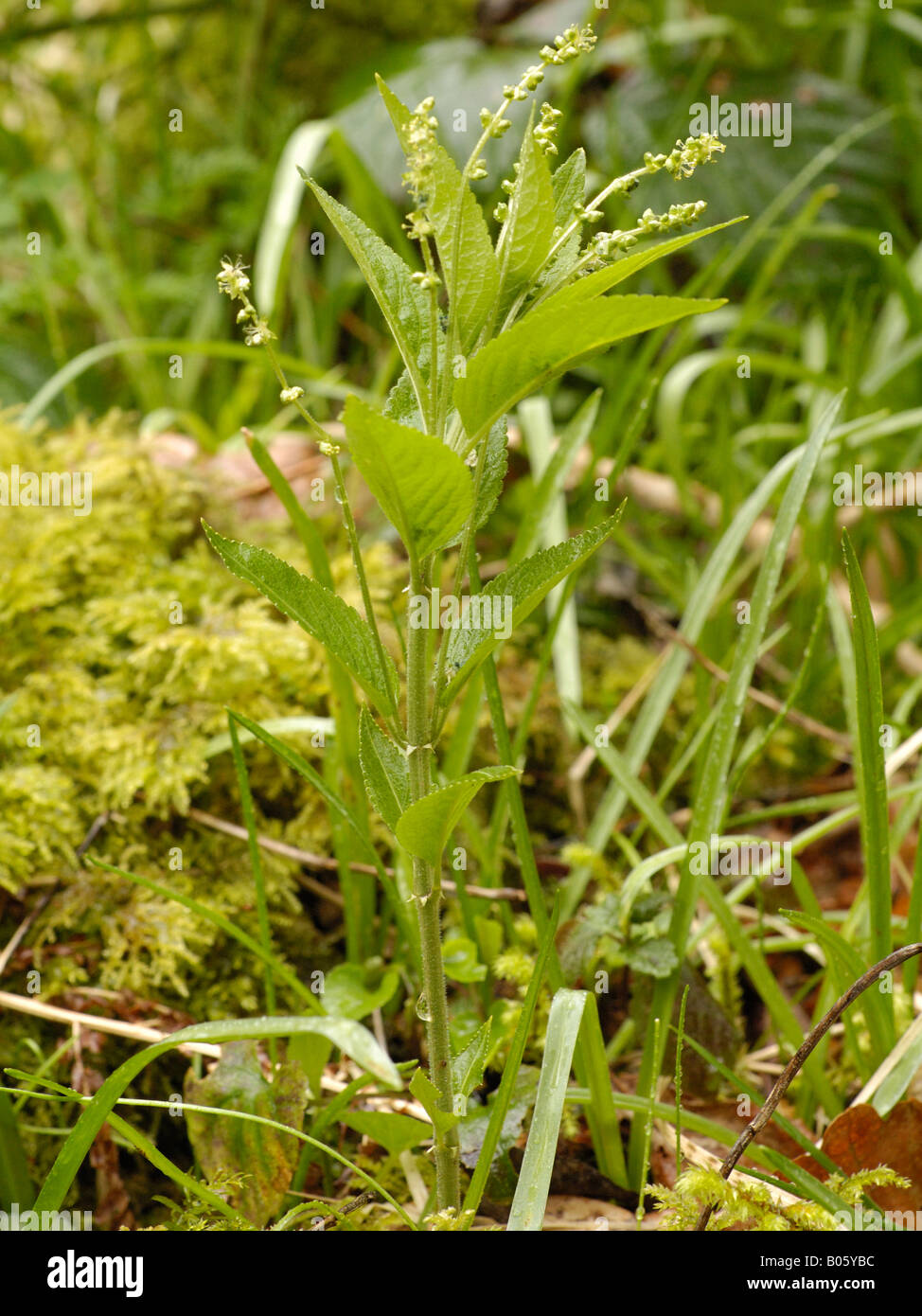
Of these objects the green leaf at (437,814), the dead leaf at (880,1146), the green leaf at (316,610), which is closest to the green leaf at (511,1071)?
the green leaf at (437,814)

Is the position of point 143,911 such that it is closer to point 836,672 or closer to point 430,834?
point 430,834

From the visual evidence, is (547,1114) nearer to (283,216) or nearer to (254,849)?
(254,849)

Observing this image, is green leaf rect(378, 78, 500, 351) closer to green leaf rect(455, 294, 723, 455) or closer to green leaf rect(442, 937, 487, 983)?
green leaf rect(455, 294, 723, 455)

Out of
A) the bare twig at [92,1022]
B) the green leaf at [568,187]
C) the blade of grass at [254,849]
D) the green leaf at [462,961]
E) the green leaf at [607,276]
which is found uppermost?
the green leaf at [568,187]

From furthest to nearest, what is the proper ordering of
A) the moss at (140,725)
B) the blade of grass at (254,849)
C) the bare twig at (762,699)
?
the bare twig at (762,699), the moss at (140,725), the blade of grass at (254,849)

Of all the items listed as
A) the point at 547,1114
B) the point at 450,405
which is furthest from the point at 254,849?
the point at 450,405

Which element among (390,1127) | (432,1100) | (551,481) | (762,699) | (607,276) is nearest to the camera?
(607,276)

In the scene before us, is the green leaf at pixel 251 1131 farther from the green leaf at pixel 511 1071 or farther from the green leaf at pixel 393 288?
the green leaf at pixel 393 288
